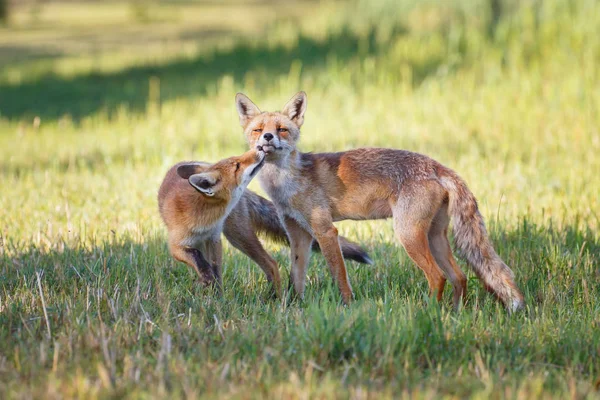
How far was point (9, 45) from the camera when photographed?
27859mm

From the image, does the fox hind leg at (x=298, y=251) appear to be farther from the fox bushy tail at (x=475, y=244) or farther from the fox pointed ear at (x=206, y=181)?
the fox bushy tail at (x=475, y=244)

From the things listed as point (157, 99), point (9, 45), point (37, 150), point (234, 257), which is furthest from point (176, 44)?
point (234, 257)

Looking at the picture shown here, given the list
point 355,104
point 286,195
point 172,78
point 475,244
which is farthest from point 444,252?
point 172,78

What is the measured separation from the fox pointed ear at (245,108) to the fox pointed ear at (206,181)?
0.99 meters

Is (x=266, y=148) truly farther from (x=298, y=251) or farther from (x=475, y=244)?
(x=475, y=244)

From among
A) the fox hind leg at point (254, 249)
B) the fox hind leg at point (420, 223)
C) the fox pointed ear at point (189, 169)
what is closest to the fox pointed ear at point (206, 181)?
the fox pointed ear at point (189, 169)

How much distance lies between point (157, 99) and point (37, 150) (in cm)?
381

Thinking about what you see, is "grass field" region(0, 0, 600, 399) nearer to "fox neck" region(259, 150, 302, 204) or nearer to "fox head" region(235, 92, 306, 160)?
"fox neck" region(259, 150, 302, 204)

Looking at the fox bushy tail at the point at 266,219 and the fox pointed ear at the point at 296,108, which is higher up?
the fox pointed ear at the point at 296,108

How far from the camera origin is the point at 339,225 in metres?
7.48

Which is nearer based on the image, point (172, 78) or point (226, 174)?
point (226, 174)

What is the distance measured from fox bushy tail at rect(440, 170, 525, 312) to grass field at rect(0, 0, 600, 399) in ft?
0.58

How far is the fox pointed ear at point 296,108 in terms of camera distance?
637 cm

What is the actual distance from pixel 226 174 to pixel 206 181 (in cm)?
17
